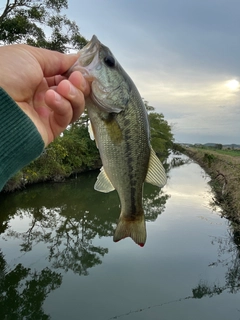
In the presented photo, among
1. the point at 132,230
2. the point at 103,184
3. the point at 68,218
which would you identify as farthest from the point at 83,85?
the point at 68,218

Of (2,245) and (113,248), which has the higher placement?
(2,245)

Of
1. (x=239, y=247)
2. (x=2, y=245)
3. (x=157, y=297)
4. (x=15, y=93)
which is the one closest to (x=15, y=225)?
(x=2, y=245)

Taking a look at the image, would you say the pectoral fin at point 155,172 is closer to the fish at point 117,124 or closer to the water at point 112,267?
the fish at point 117,124

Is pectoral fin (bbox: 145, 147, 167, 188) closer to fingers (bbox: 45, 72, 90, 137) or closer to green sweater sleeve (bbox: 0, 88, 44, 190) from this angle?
fingers (bbox: 45, 72, 90, 137)

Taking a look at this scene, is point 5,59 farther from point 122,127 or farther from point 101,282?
point 101,282

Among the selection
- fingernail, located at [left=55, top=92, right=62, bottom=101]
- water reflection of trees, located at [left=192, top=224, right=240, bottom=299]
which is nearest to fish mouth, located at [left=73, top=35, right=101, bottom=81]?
fingernail, located at [left=55, top=92, right=62, bottom=101]

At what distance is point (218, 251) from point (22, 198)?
12174 mm

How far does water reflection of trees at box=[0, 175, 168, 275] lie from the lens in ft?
38.3

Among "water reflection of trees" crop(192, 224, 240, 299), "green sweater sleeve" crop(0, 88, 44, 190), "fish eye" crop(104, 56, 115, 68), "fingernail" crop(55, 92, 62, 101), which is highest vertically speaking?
"fish eye" crop(104, 56, 115, 68)

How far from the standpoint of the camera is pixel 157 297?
8891mm

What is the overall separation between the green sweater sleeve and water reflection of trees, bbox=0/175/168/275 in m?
9.09

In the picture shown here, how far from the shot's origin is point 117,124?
81.8 inches

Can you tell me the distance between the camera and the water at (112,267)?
27.7 feet

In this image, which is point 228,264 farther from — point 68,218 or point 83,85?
point 83,85
